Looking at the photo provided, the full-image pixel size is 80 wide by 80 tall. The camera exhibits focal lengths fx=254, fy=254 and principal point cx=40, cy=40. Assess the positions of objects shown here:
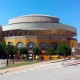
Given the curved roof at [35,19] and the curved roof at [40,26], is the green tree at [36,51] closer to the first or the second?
the curved roof at [40,26]

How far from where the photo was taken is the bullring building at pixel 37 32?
79.5m

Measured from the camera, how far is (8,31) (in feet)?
281

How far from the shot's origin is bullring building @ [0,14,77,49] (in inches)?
3132

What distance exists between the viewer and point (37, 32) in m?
81.1

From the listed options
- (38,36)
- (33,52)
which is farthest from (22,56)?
(38,36)

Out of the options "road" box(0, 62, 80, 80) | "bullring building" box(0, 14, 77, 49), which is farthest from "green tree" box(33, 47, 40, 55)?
"road" box(0, 62, 80, 80)

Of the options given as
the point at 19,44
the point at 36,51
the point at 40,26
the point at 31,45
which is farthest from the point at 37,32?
the point at 36,51

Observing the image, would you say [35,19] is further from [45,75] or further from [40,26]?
[45,75]

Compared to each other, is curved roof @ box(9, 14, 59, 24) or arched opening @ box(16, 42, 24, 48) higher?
curved roof @ box(9, 14, 59, 24)

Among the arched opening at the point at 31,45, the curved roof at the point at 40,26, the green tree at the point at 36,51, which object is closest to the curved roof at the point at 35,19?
the curved roof at the point at 40,26

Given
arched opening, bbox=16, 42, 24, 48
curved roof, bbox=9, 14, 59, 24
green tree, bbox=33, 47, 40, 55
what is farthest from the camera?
curved roof, bbox=9, 14, 59, 24

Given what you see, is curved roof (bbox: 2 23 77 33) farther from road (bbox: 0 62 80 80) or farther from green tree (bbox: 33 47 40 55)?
road (bbox: 0 62 80 80)

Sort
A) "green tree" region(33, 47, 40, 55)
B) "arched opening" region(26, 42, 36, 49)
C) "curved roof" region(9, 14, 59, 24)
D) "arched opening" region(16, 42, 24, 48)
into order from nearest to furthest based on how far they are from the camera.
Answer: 1. "green tree" region(33, 47, 40, 55)
2. "arched opening" region(26, 42, 36, 49)
3. "arched opening" region(16, 42, 24, 48)
4. "curved roof" region(9, 14, 59, 24)

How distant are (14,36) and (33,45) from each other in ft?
23.2
